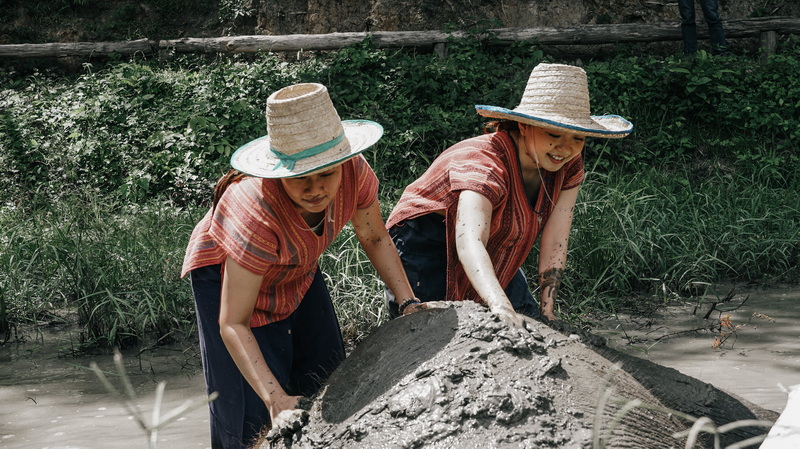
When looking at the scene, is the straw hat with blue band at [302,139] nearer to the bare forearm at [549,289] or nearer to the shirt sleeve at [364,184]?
the shirt sleeve at [364,184]

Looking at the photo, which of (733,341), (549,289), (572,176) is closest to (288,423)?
(549,289)

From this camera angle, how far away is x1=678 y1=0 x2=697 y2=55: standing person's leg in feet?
25.5

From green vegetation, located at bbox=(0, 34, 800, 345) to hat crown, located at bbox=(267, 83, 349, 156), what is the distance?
2008 mm

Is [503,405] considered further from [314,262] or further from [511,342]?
[314,262]

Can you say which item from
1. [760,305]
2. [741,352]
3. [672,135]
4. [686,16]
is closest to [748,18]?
[686,16]

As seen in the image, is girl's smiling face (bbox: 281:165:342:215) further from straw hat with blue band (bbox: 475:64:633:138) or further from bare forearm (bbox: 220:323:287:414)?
straw hat with blue band (bbox: 475:64:633:138)

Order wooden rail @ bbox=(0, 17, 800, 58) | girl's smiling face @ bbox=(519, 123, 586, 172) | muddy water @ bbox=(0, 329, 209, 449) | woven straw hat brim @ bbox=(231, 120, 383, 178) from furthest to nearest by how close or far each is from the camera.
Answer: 1. wooden rail @ bbox=(0, 17, 800, 58)
2. muddy water @ bbox=(0, 329, 209, 449)
3. girl's smiling face @ bbox=(519, 123, 586, 172)
4. woven straw hat brim @ bbox=(231, 120, 383, 178)

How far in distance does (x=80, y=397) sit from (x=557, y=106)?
2.54 m

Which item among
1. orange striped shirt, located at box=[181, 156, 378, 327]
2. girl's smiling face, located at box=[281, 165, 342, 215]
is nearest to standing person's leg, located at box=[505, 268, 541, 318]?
orange striped shirt, located at box=[181, 156, 378, 327]

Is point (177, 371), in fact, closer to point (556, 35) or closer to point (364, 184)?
point (364, 184)

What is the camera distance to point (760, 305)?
4586 mm

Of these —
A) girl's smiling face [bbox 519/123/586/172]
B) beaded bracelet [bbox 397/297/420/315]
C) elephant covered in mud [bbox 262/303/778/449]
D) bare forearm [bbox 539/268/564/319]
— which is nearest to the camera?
elephant covered in mud [bbox 262/303/778/449]

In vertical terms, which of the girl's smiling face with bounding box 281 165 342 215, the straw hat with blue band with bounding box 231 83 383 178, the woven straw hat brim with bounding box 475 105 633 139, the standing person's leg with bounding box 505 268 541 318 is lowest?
the standing person's leg with bounding box 505 268 541 318

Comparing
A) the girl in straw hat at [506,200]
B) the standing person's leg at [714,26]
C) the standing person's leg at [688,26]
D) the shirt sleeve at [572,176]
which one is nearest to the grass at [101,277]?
the girl in straw hat at [506,200]
